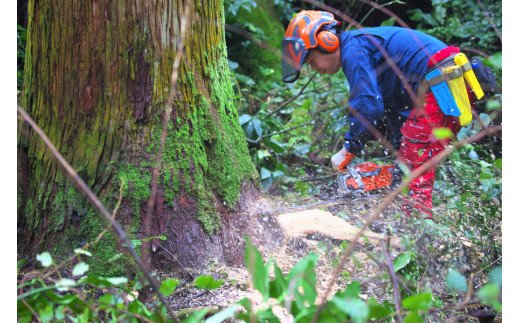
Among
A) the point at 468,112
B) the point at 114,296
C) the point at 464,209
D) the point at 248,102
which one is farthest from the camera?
the point at 248,102

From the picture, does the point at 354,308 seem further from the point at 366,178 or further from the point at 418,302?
the point at 366,178

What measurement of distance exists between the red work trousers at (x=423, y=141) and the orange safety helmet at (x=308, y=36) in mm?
651

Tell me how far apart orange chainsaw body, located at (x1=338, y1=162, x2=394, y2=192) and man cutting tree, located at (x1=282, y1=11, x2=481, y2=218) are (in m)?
0.13

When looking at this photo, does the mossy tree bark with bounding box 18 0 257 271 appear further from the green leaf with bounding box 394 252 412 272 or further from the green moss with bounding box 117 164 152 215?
the green leaf with bounding box 394 252 412 272

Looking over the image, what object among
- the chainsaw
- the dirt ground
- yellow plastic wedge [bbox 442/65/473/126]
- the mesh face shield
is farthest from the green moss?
yellow plastic wedge [bbox 442/65/473/126]

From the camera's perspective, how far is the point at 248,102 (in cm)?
511

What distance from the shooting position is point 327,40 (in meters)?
3.38

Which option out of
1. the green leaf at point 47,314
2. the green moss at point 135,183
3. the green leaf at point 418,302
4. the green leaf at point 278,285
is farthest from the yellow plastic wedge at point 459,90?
the green leaf at point 47,314

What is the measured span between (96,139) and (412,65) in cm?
200

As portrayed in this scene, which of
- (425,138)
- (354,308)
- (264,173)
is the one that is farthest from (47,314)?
(425,138)
